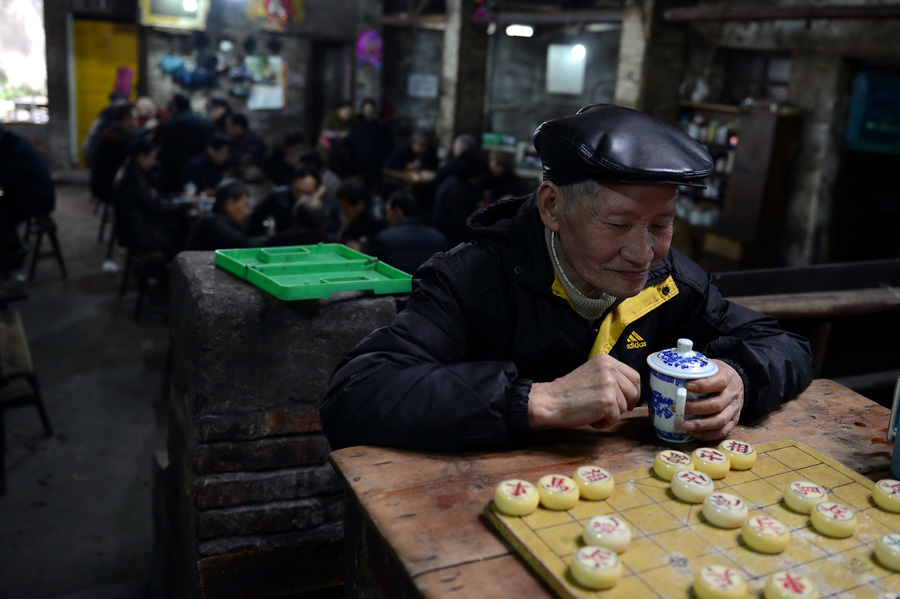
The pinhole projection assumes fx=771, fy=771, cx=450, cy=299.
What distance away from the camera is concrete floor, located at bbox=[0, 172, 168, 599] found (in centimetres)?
366

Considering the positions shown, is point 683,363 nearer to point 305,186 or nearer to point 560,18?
point 305,186

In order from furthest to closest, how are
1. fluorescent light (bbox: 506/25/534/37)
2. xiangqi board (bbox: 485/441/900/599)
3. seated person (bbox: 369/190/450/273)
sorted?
fluorescent light (bbox: 506/25/534/37) < seated person (bbox: 369/190/450/273) < xiangqi board (bbox: 485/441/900/599)

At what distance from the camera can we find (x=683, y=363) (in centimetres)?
168

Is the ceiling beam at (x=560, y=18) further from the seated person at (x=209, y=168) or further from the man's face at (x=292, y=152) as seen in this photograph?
the seated person at (x=209, y=168)

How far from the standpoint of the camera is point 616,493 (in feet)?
4.75

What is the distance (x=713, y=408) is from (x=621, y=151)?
59 cm

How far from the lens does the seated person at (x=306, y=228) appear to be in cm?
537

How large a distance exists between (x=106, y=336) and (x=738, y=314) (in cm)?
584

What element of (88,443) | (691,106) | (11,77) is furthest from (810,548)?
(11,77)

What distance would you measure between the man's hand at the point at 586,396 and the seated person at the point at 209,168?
7014 millimetres

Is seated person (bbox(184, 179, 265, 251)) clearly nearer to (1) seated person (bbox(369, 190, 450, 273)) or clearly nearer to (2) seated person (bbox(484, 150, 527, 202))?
(1) seated person (bbox(369, 190, 450, 273))

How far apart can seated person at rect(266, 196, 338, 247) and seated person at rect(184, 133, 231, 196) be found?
290cm

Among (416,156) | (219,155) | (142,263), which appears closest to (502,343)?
(142,263)

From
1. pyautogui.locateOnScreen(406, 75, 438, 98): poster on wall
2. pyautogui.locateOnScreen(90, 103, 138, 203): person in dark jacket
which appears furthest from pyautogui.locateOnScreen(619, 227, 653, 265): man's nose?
pyautogui.locateOnScreen(406, 75, 438, 98): poster on wall
